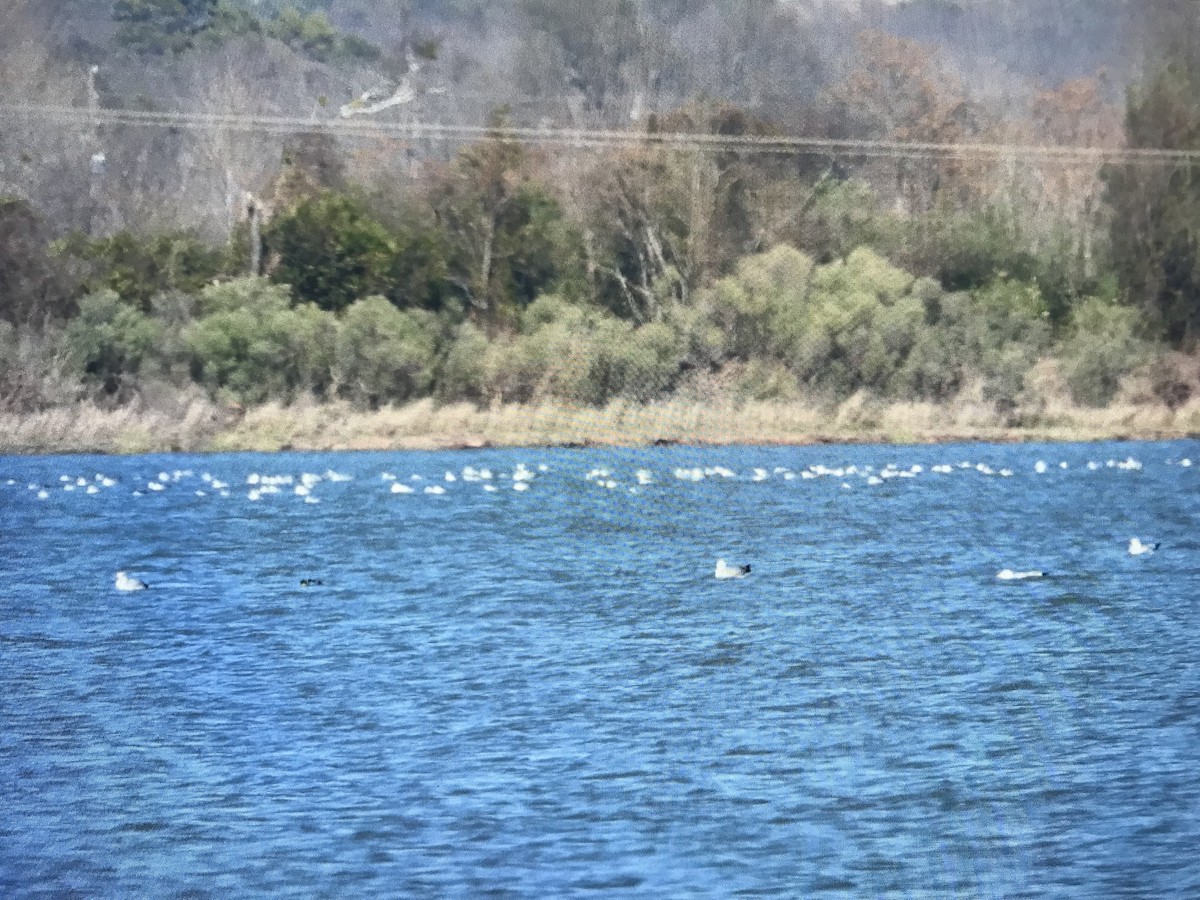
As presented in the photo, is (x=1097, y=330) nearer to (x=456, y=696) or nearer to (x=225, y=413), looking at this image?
(x=225, y=413)

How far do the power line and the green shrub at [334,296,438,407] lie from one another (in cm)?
612

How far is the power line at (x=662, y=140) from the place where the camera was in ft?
191

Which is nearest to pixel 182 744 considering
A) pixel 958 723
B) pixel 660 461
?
pixel 958 723

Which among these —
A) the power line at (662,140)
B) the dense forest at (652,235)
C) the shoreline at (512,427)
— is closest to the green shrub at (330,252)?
the dense forest at (652,235)

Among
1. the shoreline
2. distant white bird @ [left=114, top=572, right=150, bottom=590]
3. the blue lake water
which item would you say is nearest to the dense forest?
the shoreline

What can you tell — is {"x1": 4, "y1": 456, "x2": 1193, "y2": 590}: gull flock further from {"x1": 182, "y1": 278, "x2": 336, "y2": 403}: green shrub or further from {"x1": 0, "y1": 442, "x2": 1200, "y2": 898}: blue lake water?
{"x1": 182, "y1": 278, "x2": 336, "y2": 403}: green shrub

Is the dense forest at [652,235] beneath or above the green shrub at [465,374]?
above

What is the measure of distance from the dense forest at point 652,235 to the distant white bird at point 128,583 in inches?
979

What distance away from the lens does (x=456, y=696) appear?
16.4 metres

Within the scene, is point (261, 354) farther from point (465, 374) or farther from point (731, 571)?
point (731, 571)

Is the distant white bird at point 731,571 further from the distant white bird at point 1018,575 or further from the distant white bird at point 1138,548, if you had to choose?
the distant white bird at point 1138,548

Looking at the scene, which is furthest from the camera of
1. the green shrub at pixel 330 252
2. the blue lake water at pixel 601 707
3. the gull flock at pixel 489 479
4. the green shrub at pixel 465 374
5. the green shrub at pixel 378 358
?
the green shrub at pixel 330 252

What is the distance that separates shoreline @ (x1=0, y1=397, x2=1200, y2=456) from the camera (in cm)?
4803

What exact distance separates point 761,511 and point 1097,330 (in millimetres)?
24679
